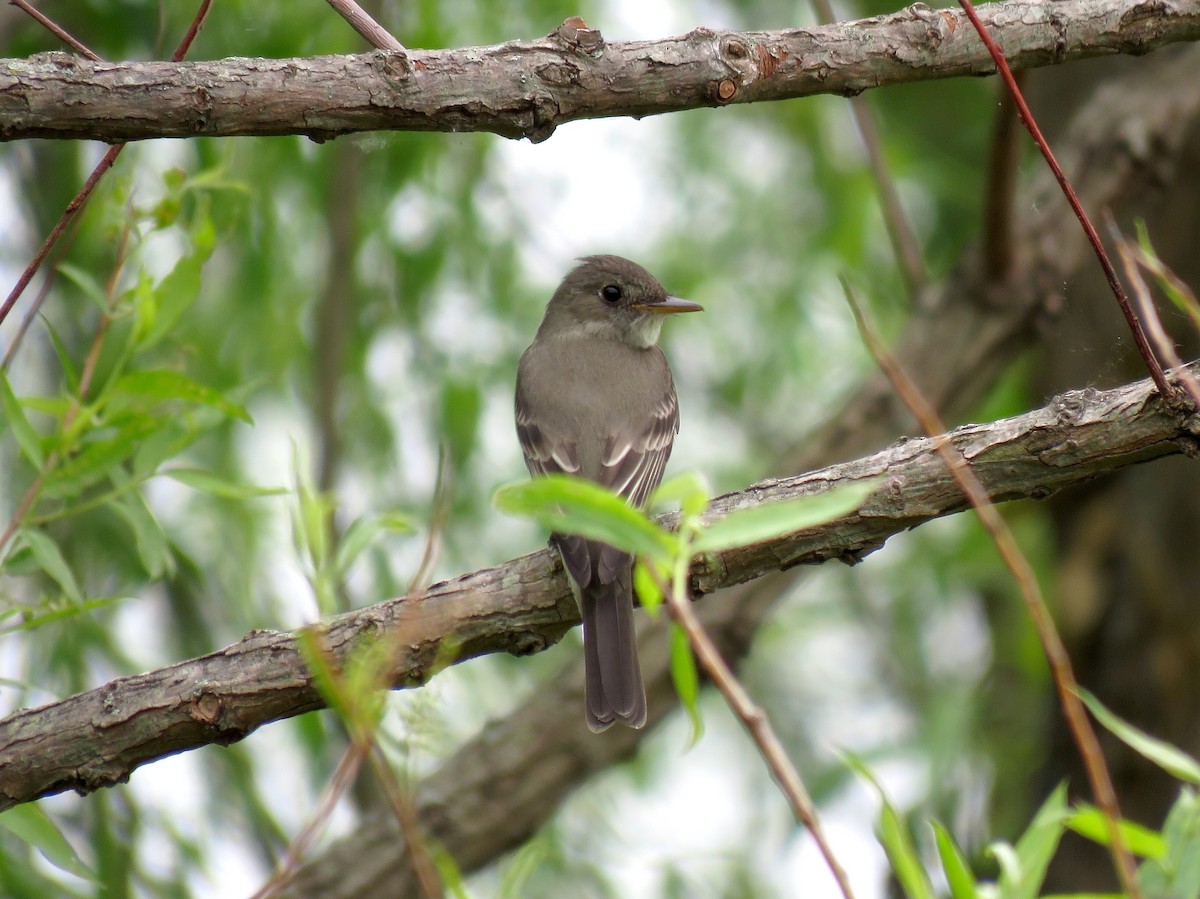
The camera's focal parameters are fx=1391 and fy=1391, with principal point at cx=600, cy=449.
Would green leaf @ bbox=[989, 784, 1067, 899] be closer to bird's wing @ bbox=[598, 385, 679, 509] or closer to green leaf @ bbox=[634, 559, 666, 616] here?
green leaf @ bbox=[634, 559, 666, 616]

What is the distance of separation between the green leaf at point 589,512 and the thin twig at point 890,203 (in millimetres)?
3807

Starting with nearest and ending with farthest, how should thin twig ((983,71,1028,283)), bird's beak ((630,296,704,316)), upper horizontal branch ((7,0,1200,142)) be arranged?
1. upper horizontal branch ((7,0,1200,142))
2. thin twig ((983,71,1028,283))
3. bird's beak ((630,296,704,316))

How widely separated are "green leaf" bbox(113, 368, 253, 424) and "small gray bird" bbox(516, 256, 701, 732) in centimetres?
86

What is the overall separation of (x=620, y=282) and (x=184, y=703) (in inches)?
128

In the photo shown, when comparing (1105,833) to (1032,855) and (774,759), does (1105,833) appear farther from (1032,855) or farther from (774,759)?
(774,759)

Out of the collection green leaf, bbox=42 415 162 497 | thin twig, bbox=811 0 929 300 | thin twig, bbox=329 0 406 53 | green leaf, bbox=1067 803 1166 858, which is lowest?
green leaf, bbox=1067 803 1166 858

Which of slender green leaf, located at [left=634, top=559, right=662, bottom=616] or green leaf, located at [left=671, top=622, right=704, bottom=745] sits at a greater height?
slender green leaf, located at [left=634, top=559, right=662, bottom=616]

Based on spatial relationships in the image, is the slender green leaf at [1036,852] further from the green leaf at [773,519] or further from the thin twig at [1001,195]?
the thin twig at [1001,195]


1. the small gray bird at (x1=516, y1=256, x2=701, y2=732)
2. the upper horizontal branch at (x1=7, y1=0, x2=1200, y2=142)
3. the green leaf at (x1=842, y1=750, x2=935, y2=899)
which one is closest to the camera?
the green leaf at (x1=842, y1=750, x2=935, y2=899)

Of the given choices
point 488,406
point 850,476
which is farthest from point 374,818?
point 850,476

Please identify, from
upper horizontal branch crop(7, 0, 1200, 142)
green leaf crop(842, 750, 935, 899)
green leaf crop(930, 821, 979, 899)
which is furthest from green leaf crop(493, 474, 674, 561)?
upper horizontal branch crop(7, 0, 1200, 142)

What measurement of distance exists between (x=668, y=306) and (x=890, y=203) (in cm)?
97

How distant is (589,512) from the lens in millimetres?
1681

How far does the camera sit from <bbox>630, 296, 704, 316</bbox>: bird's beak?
526 cm
